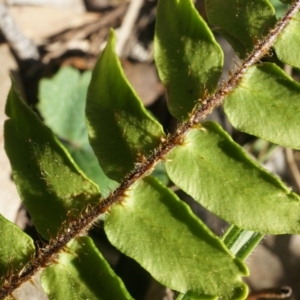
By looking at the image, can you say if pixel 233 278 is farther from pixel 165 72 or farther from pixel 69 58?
pixel 69 58

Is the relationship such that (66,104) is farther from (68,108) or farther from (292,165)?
(292,165)

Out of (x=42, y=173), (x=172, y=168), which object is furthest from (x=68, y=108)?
(x=172, y=168)

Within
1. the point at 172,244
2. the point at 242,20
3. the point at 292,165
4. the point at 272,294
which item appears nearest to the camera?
the point at 172,244

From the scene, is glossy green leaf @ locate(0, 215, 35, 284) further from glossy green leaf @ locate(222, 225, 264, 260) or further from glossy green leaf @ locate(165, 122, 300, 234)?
glossy green leaf @ locate(222, 225, 264, 260)

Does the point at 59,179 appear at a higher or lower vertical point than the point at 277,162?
higher

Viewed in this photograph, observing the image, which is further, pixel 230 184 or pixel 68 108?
pixel 68 108

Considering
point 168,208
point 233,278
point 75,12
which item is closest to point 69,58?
point 75,12
